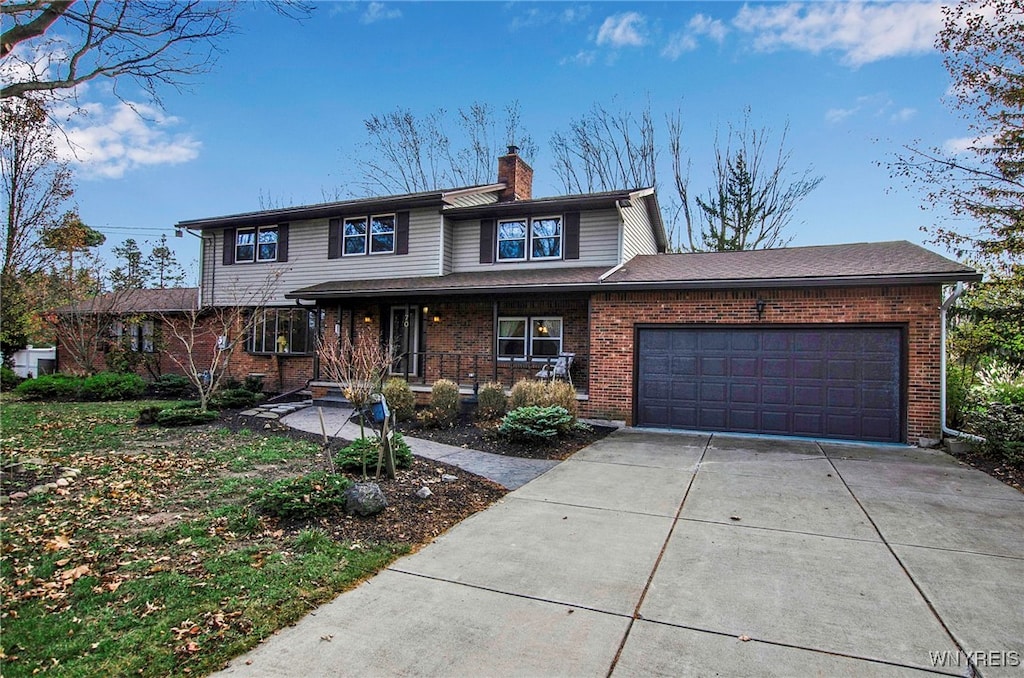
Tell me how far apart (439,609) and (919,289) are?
9.40 m

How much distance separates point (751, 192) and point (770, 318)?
49.3 ft

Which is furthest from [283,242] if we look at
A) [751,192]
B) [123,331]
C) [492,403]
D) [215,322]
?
[751,192]

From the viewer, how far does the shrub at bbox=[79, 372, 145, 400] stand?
1346 centimetres

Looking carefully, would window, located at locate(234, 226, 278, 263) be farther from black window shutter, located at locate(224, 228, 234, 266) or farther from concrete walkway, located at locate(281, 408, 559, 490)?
concrete walkway, located at locate(281, 408, 559, 490)

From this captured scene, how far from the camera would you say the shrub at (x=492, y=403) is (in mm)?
10242

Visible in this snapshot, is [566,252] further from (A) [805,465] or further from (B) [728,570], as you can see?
(B) [728,570]

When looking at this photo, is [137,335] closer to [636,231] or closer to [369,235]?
[369,235]

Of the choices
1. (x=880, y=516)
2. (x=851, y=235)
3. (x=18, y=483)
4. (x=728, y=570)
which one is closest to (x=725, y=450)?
(x=880, y=516)

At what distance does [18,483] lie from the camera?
5277mm

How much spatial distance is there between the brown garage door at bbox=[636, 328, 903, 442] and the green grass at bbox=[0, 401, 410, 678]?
737cm

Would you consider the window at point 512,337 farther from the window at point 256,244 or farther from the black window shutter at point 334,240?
the window at point 256,244

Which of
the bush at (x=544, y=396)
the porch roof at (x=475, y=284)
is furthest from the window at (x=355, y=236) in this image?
the bush at (x=544, y=396)

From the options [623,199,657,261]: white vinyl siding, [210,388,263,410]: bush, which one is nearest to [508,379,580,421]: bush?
[623,199,657,261]: white vinyl siding

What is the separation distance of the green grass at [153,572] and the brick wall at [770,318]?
6.84 m
